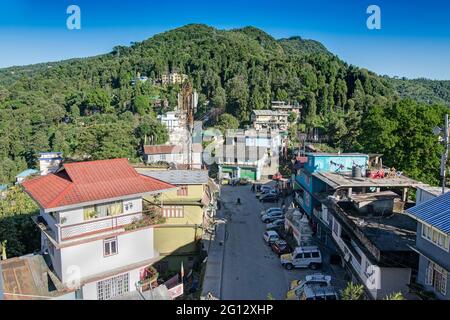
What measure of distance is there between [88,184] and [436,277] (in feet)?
24.1

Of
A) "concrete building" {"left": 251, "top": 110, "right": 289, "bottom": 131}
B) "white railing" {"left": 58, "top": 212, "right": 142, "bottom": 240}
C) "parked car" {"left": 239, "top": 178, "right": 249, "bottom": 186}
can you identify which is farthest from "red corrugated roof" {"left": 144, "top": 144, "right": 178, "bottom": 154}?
"white railing" {"left": 58, "top": 212, "right": 142, "bottom": 240}

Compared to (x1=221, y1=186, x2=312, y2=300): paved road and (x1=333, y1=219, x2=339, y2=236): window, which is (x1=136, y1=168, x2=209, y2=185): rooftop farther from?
(x1=333, y1=219, x2=339, y2=236): window

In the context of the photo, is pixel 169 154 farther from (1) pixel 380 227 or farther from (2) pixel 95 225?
(1) pixel 380 227

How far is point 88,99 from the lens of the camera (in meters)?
43.7

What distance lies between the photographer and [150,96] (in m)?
48.1

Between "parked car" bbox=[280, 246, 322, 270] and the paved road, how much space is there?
7.2 inches

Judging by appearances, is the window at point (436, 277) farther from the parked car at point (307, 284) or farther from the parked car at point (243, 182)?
the parked car at point (243, 182)

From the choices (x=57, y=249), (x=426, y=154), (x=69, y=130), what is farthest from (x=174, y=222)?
(x=69, y=130)

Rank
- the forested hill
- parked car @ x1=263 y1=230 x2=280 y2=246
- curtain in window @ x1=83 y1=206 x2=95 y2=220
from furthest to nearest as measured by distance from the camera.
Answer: the forested hill → parked car @ x1=263 y1=230 x2=280 y2=246 → curtain in window @ x1=83 y1=206 x2=95 y2=220

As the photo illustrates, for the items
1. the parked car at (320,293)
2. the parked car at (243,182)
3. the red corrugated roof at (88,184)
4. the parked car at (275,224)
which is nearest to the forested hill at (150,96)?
the parked car at (275,224)

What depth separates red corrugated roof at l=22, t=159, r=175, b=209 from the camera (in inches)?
323

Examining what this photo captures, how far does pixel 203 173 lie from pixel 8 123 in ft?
104

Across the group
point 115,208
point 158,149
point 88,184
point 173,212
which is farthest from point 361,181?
point 158,149
